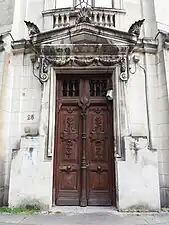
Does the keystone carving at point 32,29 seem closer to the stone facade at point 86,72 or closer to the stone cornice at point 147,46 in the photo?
the stone facade at point 86,72

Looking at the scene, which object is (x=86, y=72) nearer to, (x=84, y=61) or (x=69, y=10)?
(x=84, y=61)

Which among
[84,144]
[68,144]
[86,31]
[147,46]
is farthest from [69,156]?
[147,46]

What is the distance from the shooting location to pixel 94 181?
6.20m

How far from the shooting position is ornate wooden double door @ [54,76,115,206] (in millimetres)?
6113

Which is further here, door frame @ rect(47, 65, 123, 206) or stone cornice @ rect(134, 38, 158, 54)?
stone cornice @ rect(134, 38, 158, 54)

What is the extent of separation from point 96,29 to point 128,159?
369 cm

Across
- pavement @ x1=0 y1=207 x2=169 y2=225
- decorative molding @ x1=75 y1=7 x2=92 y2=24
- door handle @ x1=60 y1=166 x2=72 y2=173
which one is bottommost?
pavement @ x1=0 y1=207 x2=169 y2=225

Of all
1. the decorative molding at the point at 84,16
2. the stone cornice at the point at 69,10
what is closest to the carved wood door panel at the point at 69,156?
the decorative molding at the point at 84,16

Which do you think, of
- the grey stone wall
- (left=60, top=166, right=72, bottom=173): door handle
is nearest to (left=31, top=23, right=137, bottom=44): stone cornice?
the grey stone wall

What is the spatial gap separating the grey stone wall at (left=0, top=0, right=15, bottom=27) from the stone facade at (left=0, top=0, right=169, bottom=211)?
0.62 ft

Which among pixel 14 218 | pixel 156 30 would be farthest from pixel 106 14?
pixel 14 218

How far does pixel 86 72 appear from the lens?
6574 mm

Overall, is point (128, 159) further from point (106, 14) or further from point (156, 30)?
point (106, 14)

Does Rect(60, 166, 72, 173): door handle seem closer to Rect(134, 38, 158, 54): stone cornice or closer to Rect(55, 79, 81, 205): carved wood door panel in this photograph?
Rect(55, 79, 81, 205): carved wood door panel
